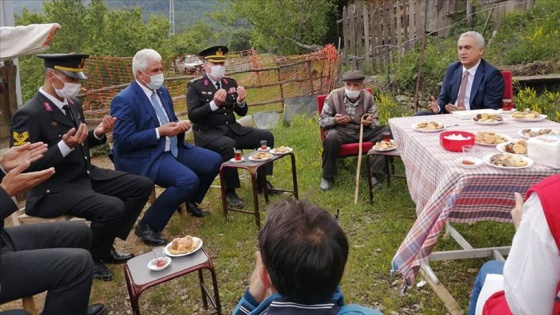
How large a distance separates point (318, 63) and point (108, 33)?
24935mm

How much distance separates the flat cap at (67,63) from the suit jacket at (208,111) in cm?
162

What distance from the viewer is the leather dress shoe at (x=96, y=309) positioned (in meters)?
3.04

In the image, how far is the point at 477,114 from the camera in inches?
151

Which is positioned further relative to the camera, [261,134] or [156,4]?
[156,4]

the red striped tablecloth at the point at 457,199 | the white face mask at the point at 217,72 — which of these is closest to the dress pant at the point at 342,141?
the white face mask at the point at 217,72

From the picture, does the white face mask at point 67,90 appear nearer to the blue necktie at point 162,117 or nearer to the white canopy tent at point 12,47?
the blue necktie at point 162,117

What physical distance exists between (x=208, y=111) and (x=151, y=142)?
0.99m

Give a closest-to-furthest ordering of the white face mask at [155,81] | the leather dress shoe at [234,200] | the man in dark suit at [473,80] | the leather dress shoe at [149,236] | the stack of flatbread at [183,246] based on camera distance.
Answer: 1. the stack of flatbread at [183,246]
2. the leather dress shoe at [149,236]
3. the white face mask at [155,81]
4. the man in dark suit at [473,80]
5. the leather dress shoe at [234,200]

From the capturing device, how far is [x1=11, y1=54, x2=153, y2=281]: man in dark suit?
11.0ft

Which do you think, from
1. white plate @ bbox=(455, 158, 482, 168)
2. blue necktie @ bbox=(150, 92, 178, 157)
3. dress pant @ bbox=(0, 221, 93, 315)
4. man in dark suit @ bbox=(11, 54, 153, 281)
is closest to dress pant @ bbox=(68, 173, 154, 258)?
man in dark suit @ bbox=(11, 54, 153, 281)

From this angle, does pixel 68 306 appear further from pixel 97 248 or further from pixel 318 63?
pixel 318 63

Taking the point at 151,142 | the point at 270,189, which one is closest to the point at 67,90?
the point at 151,142

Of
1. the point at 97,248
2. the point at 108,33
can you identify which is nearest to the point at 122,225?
the point at 97,248

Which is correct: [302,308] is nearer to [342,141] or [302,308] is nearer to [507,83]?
[342,141]
